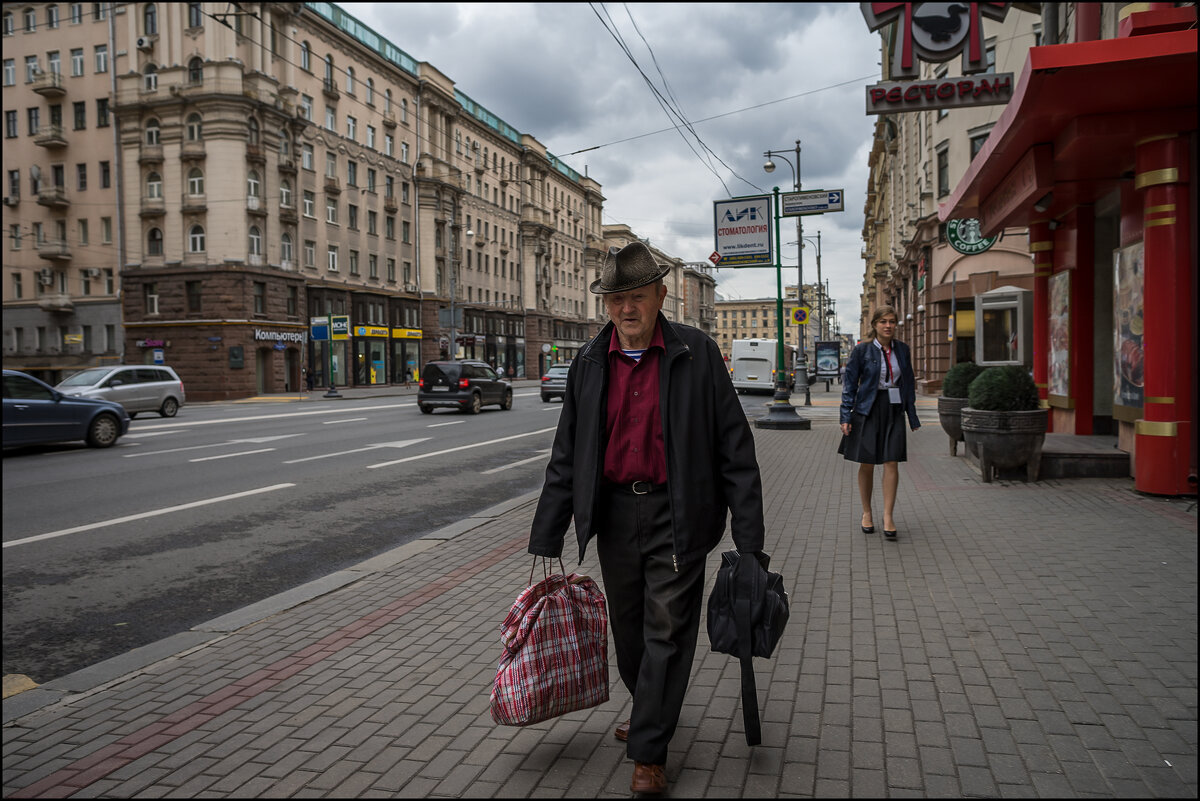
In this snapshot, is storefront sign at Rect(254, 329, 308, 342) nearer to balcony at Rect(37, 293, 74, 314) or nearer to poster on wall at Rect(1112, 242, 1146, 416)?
balcony at Rect(37, 293, 74, 314)

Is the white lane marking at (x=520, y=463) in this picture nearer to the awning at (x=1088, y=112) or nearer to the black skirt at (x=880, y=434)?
the black skirt at (x=880, y=434)

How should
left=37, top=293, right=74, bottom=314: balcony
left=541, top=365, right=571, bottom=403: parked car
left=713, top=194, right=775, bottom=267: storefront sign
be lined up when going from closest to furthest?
left=713, top=194, right=775, bottom=267: storefront sign, left=541, top=365, right=571, bottom=403: parked car, left=37, top=293, right=74, bottom=314: balcony

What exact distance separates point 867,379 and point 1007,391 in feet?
10.2

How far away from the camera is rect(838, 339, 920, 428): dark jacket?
7117 millimetres

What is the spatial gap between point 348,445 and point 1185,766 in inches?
569

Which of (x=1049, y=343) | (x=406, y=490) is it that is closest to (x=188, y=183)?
(x=406, y=490)

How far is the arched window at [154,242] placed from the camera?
40.8 m

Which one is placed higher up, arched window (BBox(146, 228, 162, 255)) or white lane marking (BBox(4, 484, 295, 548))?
arched window (BBox(146, 228, 162, 255))

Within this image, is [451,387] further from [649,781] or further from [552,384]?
[649,781]

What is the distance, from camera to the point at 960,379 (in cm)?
1223

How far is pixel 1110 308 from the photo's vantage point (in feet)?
37.8

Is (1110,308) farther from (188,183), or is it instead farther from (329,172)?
(329,172)

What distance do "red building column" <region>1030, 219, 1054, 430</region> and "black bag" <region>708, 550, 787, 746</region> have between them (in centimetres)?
1093

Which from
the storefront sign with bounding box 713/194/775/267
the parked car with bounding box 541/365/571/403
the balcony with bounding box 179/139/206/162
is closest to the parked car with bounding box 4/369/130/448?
the storefront sign with bounding box 713/194/775/267
